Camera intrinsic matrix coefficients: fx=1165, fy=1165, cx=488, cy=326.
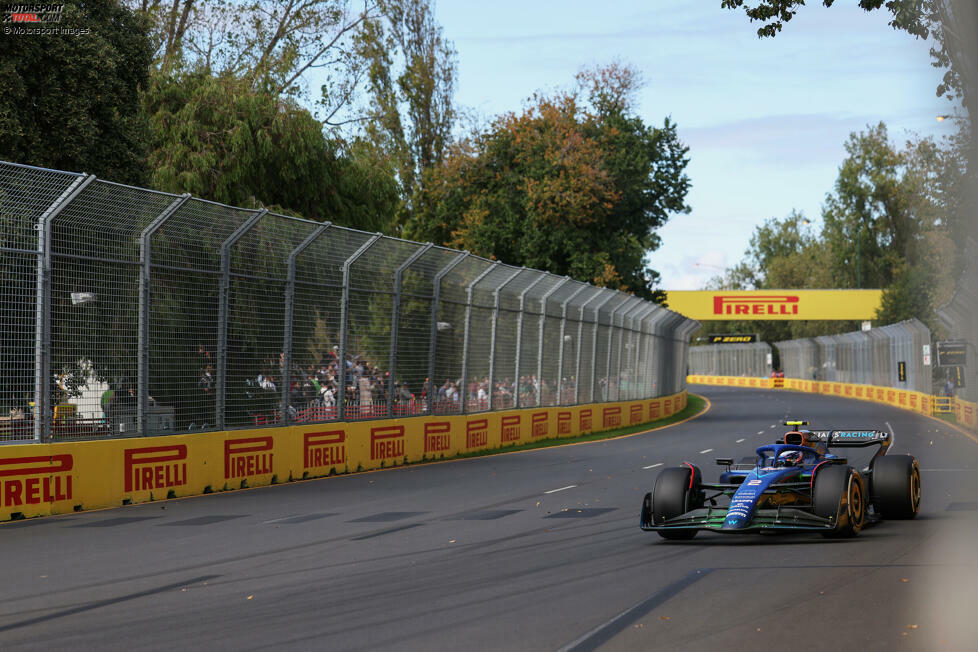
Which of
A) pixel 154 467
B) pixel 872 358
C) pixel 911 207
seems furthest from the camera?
pixel 872 358

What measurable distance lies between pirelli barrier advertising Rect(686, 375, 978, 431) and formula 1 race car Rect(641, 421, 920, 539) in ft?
74.3

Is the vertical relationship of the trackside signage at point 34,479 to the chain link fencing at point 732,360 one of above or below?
below

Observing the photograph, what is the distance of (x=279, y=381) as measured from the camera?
655 inches

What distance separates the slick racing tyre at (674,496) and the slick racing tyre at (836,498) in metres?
1.06

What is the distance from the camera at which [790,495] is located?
396 inches

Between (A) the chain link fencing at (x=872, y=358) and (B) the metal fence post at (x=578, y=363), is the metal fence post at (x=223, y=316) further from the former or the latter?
(A) the chain link fencing at (x=872, y=358)

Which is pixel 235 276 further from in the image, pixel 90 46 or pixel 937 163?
pixel 937 163

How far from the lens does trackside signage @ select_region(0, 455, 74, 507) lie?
11.8m

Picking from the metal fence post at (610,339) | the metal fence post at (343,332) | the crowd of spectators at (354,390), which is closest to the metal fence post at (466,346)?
the crowd of spectators at (354,390)

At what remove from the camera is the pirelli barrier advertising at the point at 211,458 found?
40.0ft

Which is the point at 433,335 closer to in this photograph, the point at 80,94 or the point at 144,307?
the point at 80,94

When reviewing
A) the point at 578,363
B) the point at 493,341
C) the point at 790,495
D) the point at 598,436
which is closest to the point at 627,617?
the point at 790,495

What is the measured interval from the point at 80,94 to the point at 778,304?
2315 inches

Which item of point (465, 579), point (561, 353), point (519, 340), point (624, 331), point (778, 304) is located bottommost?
point (465, 579)
